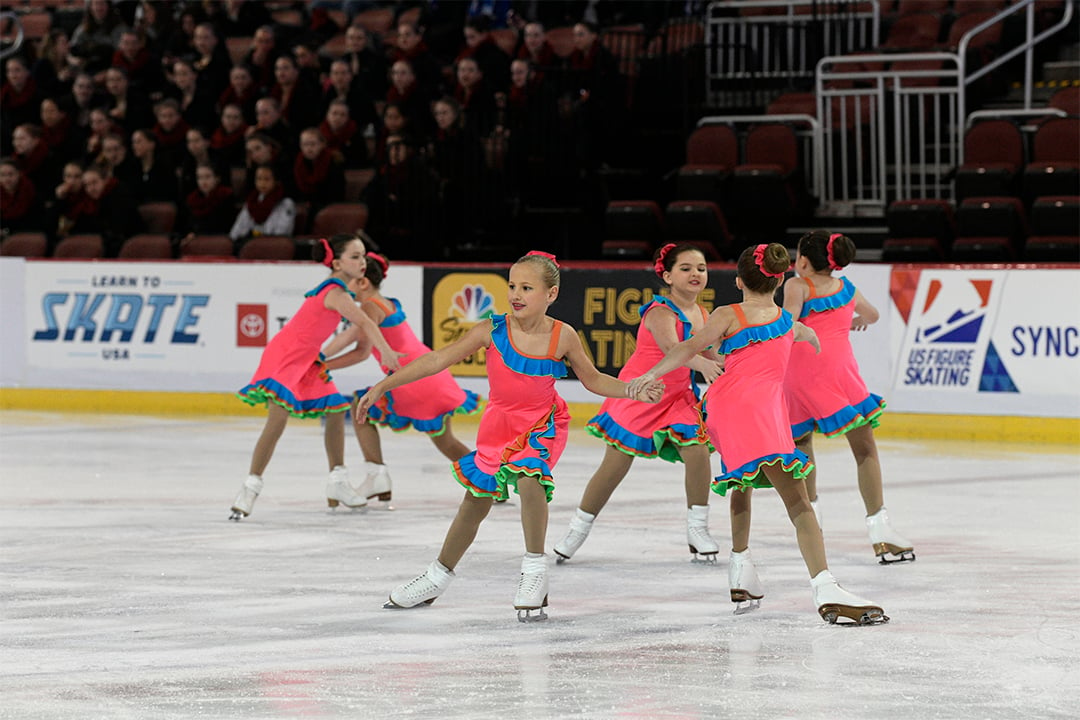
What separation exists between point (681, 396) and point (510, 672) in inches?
87.6

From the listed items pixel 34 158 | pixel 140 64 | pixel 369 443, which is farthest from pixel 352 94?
pixel 369 443

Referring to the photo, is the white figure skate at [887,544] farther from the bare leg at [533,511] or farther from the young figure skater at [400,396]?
the young figure skater at [400,396]

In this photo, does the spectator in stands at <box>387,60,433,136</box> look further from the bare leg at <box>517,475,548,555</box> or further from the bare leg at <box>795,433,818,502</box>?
the bare leg at <box>517,475,548,555</box>

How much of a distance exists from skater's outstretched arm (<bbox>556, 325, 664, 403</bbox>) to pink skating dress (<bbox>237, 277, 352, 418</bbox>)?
278cm

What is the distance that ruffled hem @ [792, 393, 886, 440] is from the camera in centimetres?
721

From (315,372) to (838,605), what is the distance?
3.69 metres

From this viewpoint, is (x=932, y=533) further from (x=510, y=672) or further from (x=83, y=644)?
(x=83, y=644)

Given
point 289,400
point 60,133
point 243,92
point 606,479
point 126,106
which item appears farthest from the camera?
point 60,133

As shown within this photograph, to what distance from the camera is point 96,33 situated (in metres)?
19.1

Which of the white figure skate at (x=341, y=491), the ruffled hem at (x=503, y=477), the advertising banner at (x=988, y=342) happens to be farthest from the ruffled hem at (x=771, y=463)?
the advertising banner at (x=988, y=342)

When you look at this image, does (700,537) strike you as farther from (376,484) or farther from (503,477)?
(376,484)

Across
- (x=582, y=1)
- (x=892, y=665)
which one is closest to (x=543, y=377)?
(x=892, y=665)

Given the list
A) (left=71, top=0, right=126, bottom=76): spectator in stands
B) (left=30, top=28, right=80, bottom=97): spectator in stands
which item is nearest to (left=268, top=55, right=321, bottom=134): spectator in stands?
(left=30, top=28, right=80, bottom=97): spectator in stands

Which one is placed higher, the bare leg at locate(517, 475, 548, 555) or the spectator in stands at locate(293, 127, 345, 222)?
the spectator in stands at locate(293, 127, 345, 222)
